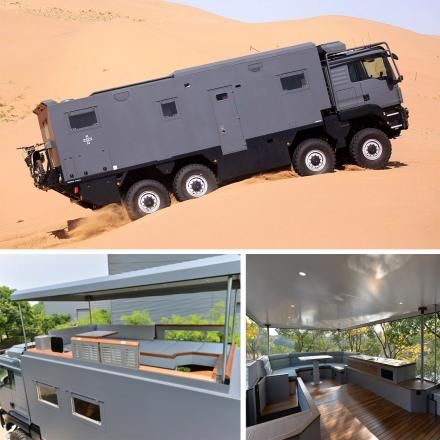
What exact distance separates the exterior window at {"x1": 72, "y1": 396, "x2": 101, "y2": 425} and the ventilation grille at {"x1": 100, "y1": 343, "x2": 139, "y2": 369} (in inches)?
26.0

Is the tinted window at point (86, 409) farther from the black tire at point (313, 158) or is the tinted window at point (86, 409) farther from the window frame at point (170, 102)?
the black tire at point (313, 158)

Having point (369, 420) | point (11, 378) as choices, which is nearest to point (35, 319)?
point (11, 378)

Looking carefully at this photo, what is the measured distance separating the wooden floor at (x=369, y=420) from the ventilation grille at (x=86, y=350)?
5.32 meters

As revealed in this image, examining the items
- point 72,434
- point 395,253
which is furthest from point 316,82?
point 72,434

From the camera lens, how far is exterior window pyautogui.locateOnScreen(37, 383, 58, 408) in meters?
7.11

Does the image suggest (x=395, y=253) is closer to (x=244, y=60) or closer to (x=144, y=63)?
(x=244, y=60)

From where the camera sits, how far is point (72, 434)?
6.78m

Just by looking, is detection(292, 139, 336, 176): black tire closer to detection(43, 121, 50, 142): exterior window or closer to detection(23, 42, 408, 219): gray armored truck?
detection(23, 42, 408, 219): gray armored truck

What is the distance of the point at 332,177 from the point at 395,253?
4072 mm

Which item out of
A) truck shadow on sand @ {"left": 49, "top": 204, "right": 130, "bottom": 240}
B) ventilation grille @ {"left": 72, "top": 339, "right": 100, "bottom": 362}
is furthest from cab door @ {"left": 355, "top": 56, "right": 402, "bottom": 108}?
ventilation grille @ {"left": 72, "top": 339, "right": 100, "bottom": 362}

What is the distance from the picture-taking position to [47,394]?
7367mm

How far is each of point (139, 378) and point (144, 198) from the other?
5.45 m

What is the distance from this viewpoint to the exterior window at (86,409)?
244 inches

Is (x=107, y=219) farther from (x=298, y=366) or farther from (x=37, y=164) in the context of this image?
(x=298, y=366)
